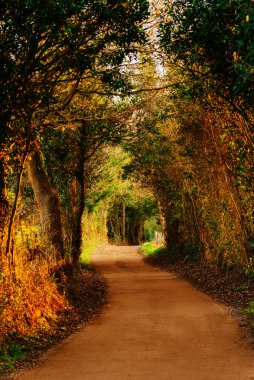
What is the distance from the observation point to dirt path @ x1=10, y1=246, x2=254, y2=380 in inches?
271

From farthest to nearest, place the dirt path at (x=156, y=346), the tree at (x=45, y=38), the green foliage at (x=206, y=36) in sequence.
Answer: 1. the green foliage at (x=206, y=36)
2. the tree at (x=45, y=38)
3. the dirt path at (x=156, y=346)

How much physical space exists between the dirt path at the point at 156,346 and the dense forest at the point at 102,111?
121 cm

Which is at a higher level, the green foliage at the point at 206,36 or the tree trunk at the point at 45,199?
the green foliage at the point at 206,36

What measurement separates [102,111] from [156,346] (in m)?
9.28

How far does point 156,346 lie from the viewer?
8.59 m

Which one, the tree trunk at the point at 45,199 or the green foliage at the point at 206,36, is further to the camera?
the tree trunk at the point at 45,199

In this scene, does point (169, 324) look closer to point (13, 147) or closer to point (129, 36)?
point (13, 147)

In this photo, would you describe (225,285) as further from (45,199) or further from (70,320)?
(45,199)

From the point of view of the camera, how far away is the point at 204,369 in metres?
6.94

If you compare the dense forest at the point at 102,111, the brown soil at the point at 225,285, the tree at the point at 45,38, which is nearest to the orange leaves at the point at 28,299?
the dense forest at the point at 102,111

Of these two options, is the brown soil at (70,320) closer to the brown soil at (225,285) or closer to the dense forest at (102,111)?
the dense forest at (102,111)

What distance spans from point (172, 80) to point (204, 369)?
11208 mm

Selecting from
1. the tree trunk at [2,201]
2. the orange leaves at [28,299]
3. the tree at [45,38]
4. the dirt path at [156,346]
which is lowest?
the dirt path at [156,346]

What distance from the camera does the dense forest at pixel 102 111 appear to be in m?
8.99
